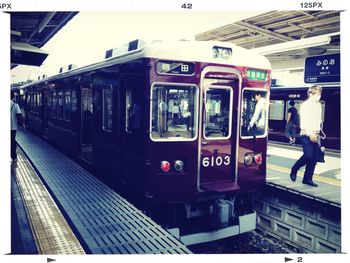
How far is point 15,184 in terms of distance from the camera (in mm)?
4547

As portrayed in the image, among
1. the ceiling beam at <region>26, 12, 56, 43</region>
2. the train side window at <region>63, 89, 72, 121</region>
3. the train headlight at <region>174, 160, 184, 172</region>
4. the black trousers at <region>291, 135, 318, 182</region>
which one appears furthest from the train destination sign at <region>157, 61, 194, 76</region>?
the train side window at <region>63, 89, 72, 121</region>

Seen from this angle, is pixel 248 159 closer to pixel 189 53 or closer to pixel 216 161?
pixel 216 161

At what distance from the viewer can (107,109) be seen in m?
4.52

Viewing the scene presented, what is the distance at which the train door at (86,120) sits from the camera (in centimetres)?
595

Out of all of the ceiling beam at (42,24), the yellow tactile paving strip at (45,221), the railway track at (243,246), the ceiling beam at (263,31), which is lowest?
the railway track at (243,246)

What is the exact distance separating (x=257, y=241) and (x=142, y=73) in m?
2.85

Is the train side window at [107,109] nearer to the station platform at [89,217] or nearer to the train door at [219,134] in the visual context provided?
the station platform at [89,217]

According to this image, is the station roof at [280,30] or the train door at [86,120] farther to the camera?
the train door at [86,120]

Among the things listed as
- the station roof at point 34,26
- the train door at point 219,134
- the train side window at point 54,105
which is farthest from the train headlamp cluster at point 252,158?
the train side window at point 54,105

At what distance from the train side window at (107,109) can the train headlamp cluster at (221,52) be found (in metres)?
1.52

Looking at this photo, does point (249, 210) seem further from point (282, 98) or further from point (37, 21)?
point (282, 98)

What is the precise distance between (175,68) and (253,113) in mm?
1243

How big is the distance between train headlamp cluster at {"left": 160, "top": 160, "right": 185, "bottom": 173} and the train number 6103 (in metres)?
0.28

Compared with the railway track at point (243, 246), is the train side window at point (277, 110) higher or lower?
higher
